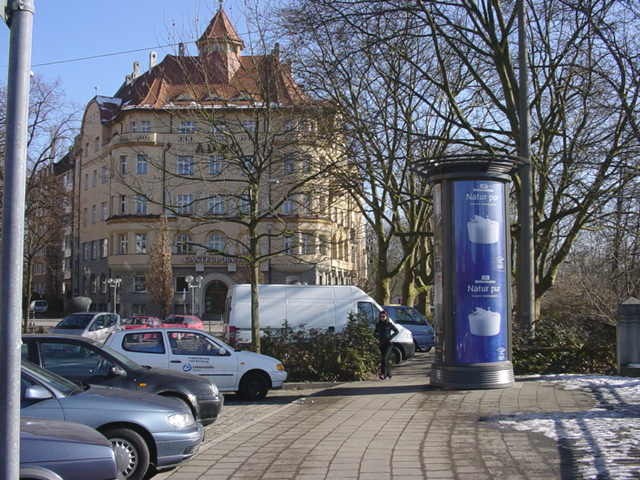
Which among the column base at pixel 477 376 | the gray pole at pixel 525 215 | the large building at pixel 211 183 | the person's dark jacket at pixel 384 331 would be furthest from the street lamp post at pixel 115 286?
the column base at pixel 477 376

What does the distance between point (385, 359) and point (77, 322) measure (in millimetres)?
17158

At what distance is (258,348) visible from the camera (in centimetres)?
1778

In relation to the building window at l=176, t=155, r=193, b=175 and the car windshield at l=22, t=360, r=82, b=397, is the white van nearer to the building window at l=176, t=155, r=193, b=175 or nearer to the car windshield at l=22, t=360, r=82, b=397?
the building window at l=176, t=155, r=193, b=175

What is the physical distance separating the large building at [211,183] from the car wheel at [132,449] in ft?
34.2

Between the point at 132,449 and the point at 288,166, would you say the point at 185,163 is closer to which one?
the point at 288,166

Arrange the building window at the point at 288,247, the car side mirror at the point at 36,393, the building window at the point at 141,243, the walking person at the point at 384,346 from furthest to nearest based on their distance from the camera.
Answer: the building window at the point at 141,243, the building window at the point at 288,247, the walking person at the point at 384,346, the car side mirror at the point at 36,393

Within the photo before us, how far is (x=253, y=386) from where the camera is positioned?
15.3 metres

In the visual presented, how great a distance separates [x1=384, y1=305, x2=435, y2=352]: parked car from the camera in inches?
1080

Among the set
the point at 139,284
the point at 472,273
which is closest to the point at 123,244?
the point at 139,284

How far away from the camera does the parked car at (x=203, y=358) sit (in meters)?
14.7

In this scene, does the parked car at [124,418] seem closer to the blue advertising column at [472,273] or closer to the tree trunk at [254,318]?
the blue advertising column at [472,273]

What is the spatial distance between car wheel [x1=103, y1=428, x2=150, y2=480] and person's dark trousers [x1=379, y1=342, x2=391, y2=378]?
392 inches

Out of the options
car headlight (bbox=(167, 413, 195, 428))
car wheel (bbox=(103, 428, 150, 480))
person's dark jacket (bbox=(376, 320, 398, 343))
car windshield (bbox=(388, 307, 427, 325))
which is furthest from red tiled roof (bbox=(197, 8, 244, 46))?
car wheel (bbox=(103, 428, 150, 480))

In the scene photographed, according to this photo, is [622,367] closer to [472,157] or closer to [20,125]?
[472,157]
